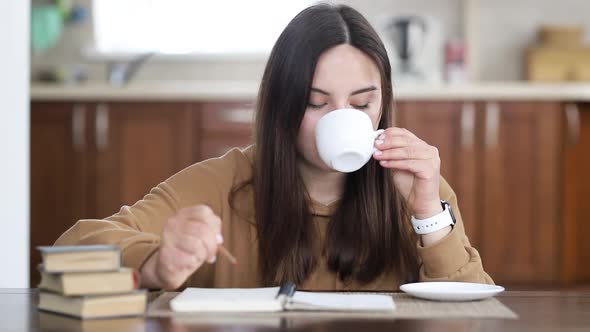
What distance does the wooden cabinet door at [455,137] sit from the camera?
4.29 m

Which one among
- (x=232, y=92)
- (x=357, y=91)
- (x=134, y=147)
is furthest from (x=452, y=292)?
(x=134, y=147)

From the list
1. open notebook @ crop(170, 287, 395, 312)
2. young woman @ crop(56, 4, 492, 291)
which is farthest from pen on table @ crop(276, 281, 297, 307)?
young woman @ crop(56, 4, 492, 291)

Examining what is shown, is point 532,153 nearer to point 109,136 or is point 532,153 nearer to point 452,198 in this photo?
point 109,136

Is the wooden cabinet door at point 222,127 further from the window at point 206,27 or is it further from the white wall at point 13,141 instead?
the white wall at point 13,141

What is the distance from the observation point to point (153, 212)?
4.91ft

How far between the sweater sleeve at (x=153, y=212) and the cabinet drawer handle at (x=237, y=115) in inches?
102

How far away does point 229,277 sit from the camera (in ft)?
5.22

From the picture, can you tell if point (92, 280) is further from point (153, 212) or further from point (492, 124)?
point (492, 124)

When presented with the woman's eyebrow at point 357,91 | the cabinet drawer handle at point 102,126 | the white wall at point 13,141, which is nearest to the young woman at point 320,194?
the woman's eyebrow at point 357,91

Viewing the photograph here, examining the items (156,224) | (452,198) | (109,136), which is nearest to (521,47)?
(109,136)

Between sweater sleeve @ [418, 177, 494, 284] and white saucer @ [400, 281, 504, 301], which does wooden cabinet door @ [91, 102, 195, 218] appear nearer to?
sweater sleeve @ [418, 177, 494, 284]

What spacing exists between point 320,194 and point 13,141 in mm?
1183

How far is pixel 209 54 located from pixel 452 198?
3454mm

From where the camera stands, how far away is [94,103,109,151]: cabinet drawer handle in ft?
14.2
